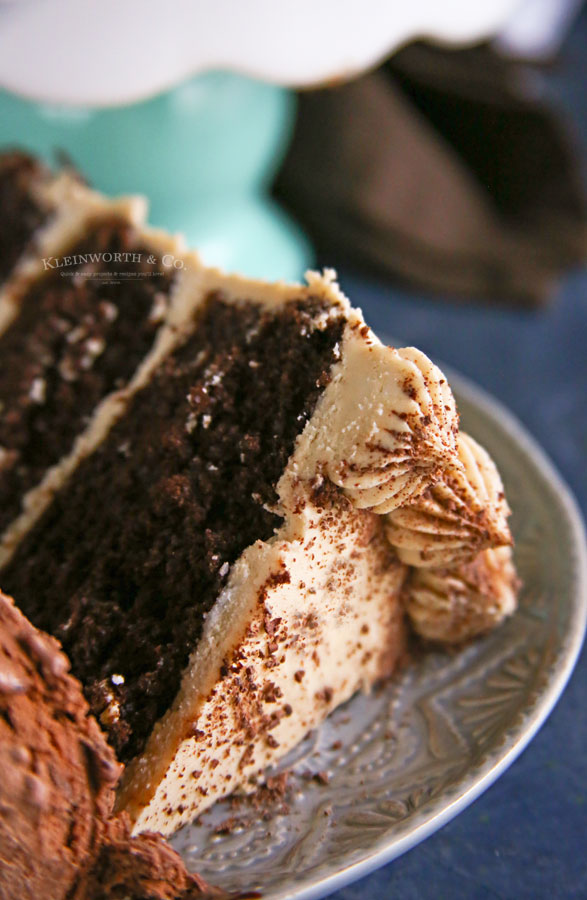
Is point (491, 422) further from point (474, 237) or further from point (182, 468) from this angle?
point (474, 237)

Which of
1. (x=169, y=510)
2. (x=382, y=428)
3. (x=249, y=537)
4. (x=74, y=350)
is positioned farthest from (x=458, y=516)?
(x=74, y=350)

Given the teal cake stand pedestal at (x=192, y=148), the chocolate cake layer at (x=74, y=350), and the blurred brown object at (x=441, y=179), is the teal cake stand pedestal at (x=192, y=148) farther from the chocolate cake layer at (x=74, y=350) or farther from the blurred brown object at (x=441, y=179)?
the chocolate cake layer at (x=74, y=350)

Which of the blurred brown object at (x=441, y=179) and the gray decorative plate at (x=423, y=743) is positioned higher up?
the blurred brown object at (x=441, y=179)

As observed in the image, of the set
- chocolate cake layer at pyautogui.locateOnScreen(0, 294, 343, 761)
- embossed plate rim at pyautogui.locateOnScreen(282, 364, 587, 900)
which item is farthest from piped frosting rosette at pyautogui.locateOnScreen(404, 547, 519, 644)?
chocolate cake layer at pyautogui.locateOnScreen(0, 294, 343, 761)

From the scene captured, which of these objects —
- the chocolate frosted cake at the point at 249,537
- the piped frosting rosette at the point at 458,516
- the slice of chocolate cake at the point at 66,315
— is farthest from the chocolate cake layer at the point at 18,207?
the piped frosting rosette at the point at 458,516

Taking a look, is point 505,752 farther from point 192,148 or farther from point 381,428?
point 192,148
